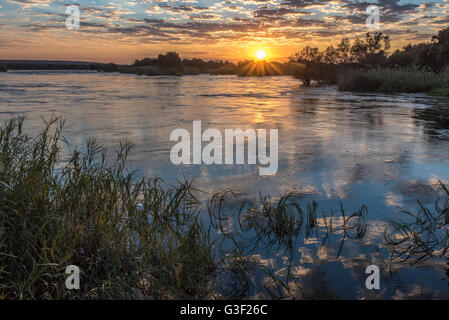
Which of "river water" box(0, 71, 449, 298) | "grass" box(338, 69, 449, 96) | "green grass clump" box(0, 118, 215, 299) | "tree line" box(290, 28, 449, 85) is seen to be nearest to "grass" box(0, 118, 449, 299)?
"green grass clump" box(0, 118, 215, 299)

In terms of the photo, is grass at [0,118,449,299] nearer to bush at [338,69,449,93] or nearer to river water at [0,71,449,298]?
river water at [0,71,449,298]

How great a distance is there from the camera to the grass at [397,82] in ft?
102

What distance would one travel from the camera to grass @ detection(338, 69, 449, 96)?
31219 mm

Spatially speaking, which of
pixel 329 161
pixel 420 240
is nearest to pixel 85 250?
pixel 420 240

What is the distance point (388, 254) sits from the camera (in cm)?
501

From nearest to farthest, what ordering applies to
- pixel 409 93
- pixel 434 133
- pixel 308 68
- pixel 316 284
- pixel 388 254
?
1. pixel 316 284
2. pixel 388 254
3. pixel 434 133
4. pixel 409 93
5. pixel 308 68

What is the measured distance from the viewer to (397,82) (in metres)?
33.5

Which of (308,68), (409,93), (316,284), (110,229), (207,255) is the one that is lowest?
(316,284)
